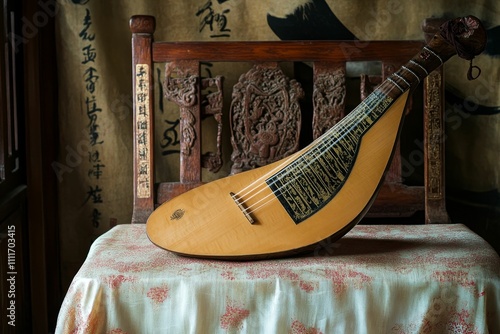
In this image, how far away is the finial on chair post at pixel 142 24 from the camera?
1746 mm

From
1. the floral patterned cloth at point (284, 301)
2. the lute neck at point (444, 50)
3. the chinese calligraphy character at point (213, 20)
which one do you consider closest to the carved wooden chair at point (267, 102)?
the chinese calligraphy character at point (213, 20)

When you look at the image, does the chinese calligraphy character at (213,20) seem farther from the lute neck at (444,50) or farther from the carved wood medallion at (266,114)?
the lute neck at (444,50)

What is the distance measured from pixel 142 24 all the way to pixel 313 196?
0.70m

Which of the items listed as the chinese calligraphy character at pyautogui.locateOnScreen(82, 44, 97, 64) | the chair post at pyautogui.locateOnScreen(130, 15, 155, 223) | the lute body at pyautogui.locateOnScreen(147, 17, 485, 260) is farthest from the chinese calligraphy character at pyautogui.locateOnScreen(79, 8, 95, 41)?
the lute body at pyautogui.locateOnScreen(147, 17, 485, 260)

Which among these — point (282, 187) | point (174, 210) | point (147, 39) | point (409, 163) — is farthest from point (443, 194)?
point (147, 39)

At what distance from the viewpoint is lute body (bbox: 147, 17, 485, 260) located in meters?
1.38

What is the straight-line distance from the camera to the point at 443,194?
5.82ft

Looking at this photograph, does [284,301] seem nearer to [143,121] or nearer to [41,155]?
[143,121]

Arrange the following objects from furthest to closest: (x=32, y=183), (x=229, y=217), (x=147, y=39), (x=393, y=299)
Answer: (x=32, y=183) → (x=147, y=39) → (x=229, y=217) → (x=393, y=299)

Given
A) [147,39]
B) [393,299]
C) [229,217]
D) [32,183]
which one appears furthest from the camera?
[32,183]

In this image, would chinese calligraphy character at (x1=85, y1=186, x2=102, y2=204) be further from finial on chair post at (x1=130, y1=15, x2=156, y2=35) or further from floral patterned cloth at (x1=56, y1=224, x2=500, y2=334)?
floral patterned cloth at (x1=56, y1=224, x2=500, y2=334)

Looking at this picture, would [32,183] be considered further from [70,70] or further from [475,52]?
[475,52]

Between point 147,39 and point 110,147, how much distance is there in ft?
1.29

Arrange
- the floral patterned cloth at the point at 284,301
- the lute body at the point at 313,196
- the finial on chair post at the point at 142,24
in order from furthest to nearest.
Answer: the finial on chair post at the point at 142,24, the lute body at the point at 313,196, the floral patterned cloth at the point at 284,301
